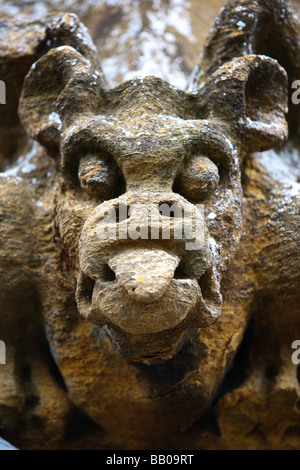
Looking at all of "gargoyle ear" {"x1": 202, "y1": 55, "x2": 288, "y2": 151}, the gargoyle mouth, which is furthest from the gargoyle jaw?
"gargoyle ear" {"x1": 202, "y1": 55, "x2": 288, "y2": 151}

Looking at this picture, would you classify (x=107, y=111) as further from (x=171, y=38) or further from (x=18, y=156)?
(x=171, y=38)

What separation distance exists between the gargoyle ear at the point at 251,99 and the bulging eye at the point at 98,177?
314mm

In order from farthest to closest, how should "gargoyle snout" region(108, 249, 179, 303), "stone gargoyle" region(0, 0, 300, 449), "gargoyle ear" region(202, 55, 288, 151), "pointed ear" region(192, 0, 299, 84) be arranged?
"pointed ear" region(192, 0, 299, 84), "gargoyle ear" region(202, 55, 288, 151), "stone gargoyle" region(0, 0, 300, 449), "gargoyle snout" region(108, 249, 179, 303)

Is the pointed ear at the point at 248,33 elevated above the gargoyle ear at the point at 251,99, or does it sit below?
above

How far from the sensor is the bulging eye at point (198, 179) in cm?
150

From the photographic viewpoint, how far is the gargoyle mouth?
124cm

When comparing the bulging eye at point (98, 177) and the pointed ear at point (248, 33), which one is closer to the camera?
the bulging eye at point (98, 177)

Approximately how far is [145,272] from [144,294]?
0.05m

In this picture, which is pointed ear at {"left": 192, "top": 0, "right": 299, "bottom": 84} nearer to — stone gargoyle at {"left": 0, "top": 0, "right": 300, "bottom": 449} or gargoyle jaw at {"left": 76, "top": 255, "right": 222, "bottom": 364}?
stone gargoyle at {"left": 0, "top": 0, "right": 300, "bottom": 449}

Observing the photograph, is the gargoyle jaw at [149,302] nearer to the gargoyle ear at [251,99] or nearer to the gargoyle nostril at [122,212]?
the gargoyle nostril at [122,212]

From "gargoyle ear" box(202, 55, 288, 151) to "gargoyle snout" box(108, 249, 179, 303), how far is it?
50 centimetres

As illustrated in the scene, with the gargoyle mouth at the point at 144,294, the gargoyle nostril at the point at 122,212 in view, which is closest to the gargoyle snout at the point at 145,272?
the gargoyle mouth at the point at 144,294
